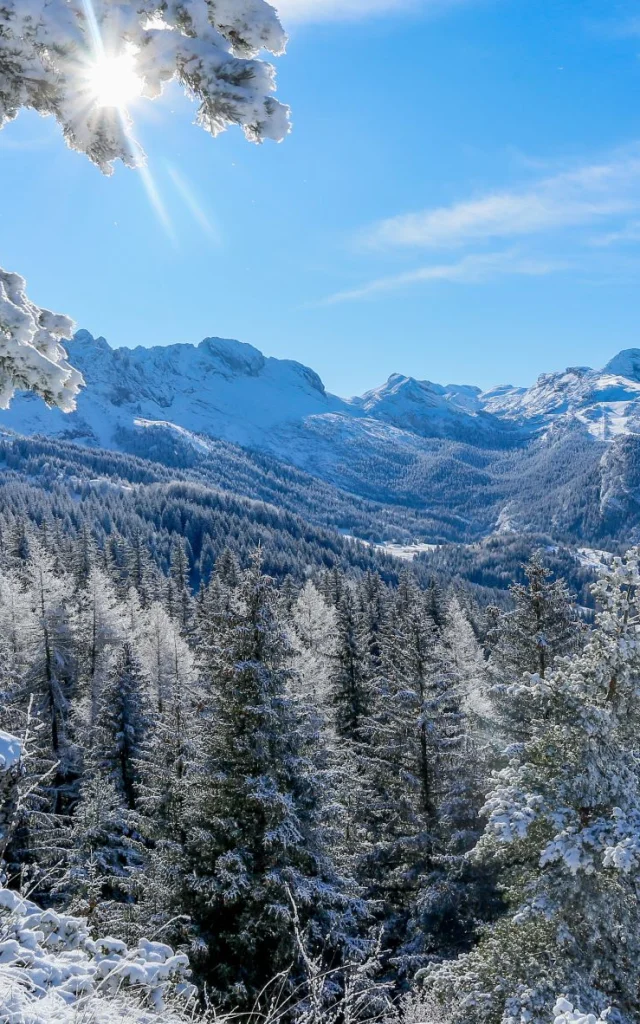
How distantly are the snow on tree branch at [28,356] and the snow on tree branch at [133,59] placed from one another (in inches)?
49.3

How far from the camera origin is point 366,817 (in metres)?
20.8

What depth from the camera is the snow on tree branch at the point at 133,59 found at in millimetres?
3842

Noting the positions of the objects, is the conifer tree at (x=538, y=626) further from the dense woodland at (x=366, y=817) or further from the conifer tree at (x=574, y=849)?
the conifer tree at (x=574, y=849)

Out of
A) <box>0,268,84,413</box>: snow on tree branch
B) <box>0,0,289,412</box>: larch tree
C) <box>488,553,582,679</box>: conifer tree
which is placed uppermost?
<box>0,0,289,412</box>: larch tree

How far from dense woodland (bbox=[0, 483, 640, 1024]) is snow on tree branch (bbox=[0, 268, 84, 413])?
3.35m

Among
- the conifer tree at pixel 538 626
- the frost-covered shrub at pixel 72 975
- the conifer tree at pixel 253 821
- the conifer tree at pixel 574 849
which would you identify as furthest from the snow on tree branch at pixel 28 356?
the conifer tree at pixel 538 626

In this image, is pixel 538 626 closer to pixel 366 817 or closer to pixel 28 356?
pixel 366 817

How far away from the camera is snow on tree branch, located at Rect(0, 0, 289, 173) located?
12.6 feet

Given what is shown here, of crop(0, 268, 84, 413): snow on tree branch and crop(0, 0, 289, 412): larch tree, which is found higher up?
crop(0, 0, 289, 412): larch tree

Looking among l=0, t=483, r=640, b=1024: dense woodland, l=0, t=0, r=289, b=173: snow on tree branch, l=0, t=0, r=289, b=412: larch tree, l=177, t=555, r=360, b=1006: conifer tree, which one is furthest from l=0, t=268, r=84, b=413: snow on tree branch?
l=177, t=555, r=360, b=1006: conifer tree

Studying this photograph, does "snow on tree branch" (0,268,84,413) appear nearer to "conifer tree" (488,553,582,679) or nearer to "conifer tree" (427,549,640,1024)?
"conifer tree" (427,549,640,1024)

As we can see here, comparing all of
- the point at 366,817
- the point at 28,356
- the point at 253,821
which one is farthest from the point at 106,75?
the point at 366,817

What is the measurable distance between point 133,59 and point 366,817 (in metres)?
21.6

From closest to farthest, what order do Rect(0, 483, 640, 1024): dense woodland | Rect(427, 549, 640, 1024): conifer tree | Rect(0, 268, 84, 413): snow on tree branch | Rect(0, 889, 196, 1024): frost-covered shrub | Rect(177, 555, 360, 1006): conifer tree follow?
Rect(0, 268, 84, 413): snow on tree branch < Rect(0, 889, 196, 1024): frost-covered shrub < Rect(427, 549, 640, 1024): conifer tree < Rect(0, 483, 640, 1024): dense woodland < Rect(177, 555, 360, 1006): conifer tree
